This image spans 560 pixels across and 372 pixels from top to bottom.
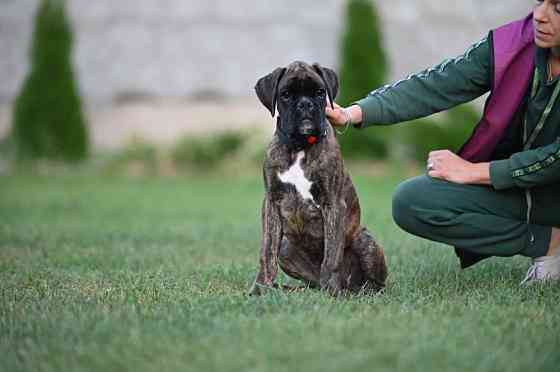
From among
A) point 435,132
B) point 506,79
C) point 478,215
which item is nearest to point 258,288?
point 478,215

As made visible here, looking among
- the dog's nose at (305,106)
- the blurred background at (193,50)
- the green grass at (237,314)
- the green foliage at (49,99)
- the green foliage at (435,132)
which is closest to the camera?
the green grass at (237,314)

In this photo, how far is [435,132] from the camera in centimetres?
1631

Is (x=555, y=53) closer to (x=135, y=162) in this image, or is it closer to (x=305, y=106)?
(x=305, y=106)

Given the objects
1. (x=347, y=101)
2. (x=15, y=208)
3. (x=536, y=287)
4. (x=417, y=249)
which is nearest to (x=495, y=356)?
(x=536, y=287)

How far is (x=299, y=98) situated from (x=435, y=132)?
1212 centimetres

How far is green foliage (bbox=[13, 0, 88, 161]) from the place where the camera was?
54.9 ft

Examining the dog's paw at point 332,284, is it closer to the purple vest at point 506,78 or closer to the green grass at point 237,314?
the green grass at point 237,314

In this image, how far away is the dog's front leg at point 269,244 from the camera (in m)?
4.77

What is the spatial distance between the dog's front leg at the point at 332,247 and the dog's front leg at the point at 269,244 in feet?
0.94

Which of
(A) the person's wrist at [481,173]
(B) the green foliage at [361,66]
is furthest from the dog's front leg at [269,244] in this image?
(B) the green foliage at [361,66]

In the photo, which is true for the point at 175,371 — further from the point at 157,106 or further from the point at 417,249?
the point at 157,106

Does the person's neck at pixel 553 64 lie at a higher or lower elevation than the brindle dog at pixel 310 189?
higher

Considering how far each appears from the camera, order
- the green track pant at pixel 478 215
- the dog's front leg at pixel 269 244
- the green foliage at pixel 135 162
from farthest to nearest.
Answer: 1. the green foliage at pixel 135 162
2. the green track pant at pixel 478 215
3. the dog's front leg at pixel 269 244

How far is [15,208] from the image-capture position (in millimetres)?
10789
